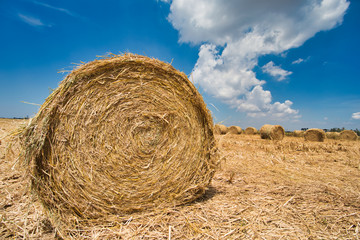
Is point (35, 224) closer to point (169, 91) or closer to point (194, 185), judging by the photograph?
point (194, 185)

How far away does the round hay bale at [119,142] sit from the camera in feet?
8.11

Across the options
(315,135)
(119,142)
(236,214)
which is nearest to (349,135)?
(315,135)

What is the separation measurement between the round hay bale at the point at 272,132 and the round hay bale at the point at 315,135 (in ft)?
6.93

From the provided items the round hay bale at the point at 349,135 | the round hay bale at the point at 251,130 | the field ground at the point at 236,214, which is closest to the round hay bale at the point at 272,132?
the round hay bale at the point at 251,130

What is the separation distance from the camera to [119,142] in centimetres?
277

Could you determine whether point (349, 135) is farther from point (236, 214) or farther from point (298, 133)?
point (236, 214)

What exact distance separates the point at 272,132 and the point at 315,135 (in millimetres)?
3513

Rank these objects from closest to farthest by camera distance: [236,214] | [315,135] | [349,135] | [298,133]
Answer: [236,214] < [315,135] < [349,135] < [298,133]

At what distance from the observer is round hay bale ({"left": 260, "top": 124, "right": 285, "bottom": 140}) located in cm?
1325

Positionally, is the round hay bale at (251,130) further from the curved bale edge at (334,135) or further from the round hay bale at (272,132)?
the curved bale edge at (334,135)

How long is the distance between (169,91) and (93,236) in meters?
2.16

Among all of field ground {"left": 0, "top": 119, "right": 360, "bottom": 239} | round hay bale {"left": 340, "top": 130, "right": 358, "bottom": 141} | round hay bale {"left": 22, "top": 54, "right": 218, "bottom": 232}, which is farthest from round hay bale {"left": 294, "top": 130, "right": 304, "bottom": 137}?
round hay bale {"left": 22, "top": 54, "right": 218, "bottom": 232}

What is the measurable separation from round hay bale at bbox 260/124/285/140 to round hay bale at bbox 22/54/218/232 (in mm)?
11678

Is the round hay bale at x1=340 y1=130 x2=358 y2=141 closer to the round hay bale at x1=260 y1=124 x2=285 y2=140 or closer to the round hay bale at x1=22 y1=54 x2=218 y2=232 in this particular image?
the round hay bale at x1=260 y1=124 x2=285 y2=140
